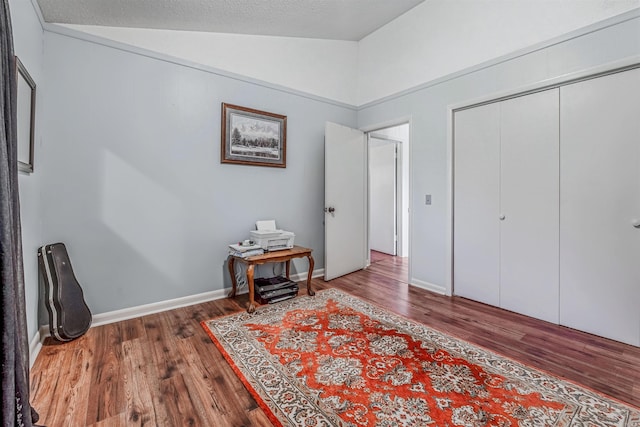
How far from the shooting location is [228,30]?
2902 millimetres

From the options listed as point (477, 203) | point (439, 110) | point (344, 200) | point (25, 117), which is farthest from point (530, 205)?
point (25, 117)

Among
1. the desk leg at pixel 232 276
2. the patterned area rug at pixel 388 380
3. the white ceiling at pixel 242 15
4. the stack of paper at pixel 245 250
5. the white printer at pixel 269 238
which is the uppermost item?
the white ceiling at pixel 242 15

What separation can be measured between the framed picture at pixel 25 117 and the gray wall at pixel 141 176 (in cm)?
26

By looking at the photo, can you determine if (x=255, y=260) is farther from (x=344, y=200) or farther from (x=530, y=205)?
(x=530, y=205)

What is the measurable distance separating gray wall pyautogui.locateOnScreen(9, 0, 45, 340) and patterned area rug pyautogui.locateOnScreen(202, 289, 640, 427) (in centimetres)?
120

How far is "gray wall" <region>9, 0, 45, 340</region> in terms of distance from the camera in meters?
1.73

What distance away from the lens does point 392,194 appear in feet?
17.6

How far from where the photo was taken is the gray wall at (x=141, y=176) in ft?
7.43

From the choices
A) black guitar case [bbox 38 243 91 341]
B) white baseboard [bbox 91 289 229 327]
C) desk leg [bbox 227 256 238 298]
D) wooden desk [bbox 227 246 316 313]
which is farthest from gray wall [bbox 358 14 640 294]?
black guitar case [bbox 38 243 91 341]

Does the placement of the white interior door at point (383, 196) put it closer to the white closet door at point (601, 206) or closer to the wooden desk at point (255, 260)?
the wooden desk at point (255, 260)

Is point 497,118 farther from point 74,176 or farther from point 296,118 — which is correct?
point 74,176

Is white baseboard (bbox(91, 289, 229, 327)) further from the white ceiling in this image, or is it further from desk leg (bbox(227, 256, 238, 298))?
the white ceiling

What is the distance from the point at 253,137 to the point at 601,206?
3066 mm

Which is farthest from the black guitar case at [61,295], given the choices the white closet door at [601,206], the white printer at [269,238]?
the white closet door at [601,206]
